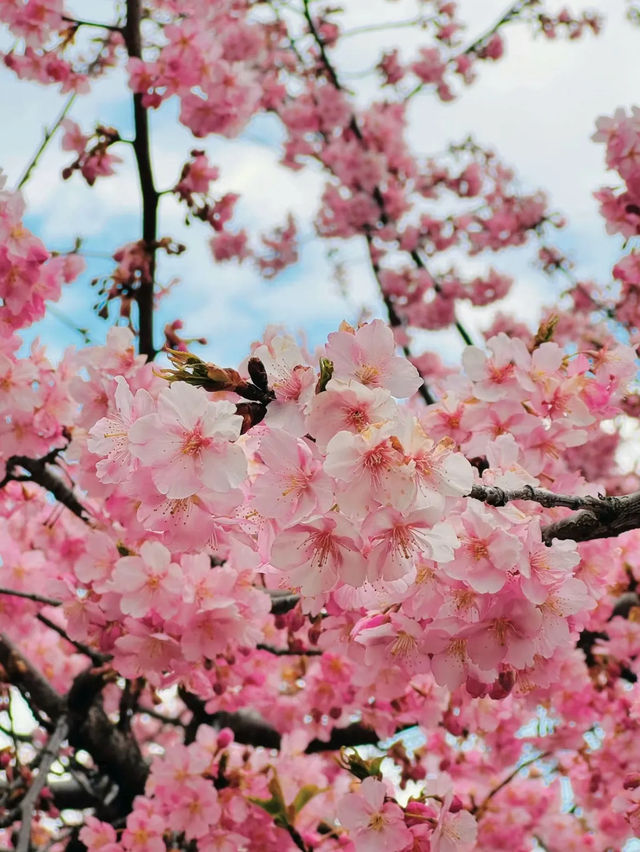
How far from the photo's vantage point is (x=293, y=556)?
1.26m

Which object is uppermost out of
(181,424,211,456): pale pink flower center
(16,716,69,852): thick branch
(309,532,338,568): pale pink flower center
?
(181,424,211,456): pale pink flower center

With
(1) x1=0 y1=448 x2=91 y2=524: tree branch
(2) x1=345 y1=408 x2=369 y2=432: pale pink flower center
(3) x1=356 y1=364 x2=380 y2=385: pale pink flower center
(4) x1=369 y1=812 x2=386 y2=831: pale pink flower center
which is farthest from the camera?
(1) x1=0 y1=448 x2=91 y2=524: tree branch

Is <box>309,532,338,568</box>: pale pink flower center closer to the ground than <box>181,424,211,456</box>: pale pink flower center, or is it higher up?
closer to the ground

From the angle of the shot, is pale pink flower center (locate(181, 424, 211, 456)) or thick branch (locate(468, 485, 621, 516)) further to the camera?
thick branch (locate(468, 485, 621, 516))

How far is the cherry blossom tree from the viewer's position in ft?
4.01

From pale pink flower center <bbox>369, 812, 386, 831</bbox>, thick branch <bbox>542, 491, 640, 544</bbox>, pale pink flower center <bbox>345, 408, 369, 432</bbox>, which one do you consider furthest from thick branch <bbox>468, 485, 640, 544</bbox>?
pale pink flower center <bbox>369, 812, 386, 831</bbox>

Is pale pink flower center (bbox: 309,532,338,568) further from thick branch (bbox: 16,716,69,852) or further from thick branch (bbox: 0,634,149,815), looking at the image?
thick branch (bbox: 0,634,149,815)

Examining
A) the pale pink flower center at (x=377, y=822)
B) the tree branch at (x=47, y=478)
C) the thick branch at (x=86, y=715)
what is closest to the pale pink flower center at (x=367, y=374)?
the pale pink flower center at (x=377, y=822)

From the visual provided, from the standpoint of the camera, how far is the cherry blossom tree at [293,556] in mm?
1223

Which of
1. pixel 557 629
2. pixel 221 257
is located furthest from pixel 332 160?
pixel 557 629

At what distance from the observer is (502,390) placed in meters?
2.07

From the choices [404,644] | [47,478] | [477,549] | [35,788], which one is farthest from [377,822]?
[47,478]

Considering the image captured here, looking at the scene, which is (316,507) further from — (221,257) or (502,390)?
(221,257)

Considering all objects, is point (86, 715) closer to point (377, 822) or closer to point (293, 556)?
point (377, 822)
